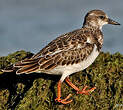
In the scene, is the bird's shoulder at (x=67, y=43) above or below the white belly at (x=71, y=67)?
above

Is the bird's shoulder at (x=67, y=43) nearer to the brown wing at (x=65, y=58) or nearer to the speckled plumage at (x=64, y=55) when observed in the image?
the speckled plumage at (x=64, y=55)

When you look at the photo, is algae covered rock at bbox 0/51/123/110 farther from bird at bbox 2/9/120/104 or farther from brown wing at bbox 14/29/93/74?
brown wing at bbox 14/29/93/74

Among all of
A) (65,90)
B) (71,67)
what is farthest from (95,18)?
(65,90)

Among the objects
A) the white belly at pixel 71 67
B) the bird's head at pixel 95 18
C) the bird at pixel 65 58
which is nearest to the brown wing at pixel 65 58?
the bird at pixel 65 58

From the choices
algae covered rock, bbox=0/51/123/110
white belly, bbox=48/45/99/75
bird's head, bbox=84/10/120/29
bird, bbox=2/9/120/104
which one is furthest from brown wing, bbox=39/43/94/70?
bird's head, bbox=84/10/120/29

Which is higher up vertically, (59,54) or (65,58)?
(59,54)

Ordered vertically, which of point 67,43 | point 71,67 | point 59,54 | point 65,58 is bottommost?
point 71,67

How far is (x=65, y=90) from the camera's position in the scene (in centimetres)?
864

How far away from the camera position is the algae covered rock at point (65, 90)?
26.7ft

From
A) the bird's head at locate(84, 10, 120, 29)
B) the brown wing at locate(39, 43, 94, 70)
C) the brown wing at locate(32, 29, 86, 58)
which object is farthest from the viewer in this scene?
the bird's head at locate(84, 10, 120, 29)

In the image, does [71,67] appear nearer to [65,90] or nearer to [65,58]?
[65,58]

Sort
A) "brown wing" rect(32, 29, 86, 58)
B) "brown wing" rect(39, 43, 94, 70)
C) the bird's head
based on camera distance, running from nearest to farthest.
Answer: "brown wing" rect(39, 43, 94, 70) < "brown wing" rect(32, 29, 86, 58) < the bird's head

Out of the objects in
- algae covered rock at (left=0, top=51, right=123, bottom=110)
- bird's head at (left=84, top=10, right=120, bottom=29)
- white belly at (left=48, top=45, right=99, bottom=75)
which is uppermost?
bird's head at (left=84, top=10, right=120, bottom=29)

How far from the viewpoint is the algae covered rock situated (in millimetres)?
8125
